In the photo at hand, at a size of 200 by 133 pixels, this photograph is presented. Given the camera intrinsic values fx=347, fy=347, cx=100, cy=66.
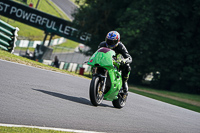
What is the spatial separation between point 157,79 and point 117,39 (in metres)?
26.7

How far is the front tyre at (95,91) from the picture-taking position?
7246 mm

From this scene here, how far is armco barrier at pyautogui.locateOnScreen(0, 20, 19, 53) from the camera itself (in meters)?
16.7

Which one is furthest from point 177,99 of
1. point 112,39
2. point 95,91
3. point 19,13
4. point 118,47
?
point 19,13

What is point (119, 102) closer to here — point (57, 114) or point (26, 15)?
point (57, 114)

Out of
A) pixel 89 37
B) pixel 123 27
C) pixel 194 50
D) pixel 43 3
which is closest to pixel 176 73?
pixel 194 50

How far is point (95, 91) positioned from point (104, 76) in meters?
0.41

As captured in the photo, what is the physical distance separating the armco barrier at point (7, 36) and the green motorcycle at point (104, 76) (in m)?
9.97

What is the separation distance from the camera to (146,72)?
3325 centimetres

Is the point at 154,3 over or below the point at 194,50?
over

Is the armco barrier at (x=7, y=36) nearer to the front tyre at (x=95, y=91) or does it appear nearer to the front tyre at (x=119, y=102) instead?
the front tyre at (x=119, y=102)

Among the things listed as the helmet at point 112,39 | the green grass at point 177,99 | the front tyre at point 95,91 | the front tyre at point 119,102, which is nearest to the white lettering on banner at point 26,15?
the green grass at point 177,99

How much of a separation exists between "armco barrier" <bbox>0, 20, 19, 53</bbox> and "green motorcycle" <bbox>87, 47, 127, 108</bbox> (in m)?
9.97

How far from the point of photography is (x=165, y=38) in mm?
31594

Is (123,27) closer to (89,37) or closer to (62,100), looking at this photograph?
(89,37)
